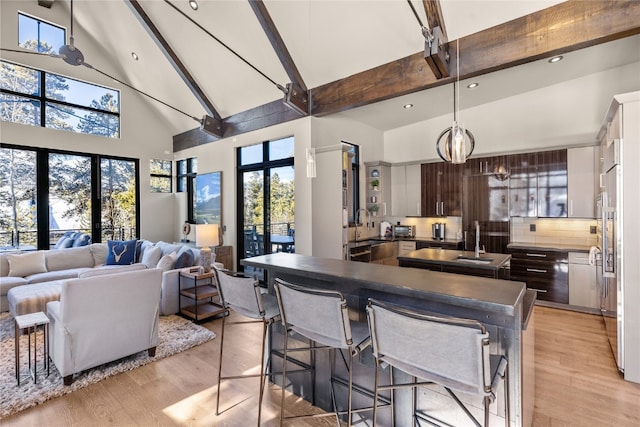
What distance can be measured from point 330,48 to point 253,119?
7.49ft

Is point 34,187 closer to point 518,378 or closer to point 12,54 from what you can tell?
point 12,54

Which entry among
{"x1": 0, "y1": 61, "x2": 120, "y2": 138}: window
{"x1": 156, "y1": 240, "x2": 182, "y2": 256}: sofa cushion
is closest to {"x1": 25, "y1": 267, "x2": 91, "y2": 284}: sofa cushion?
{"x1": 156, "y1": 240, "x2": 182, "y2": 256}: sofa cushion

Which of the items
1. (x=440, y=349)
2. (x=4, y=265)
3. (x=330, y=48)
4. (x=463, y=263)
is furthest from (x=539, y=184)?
(x=4, y=265)

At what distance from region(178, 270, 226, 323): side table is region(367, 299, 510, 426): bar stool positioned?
124 inches

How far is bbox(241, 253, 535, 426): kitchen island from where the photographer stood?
1615 millimetres

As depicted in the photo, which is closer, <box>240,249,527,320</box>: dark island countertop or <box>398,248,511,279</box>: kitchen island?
<box>240,249,527,320</box>: dark island countertop

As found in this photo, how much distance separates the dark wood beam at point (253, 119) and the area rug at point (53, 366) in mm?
3577

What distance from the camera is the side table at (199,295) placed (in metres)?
4.13

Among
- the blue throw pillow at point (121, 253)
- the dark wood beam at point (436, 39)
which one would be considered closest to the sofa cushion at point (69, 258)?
the blue throw pillow at point (121, 253)

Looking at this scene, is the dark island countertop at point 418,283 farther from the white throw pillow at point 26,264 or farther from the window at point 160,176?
the window at point 160,176

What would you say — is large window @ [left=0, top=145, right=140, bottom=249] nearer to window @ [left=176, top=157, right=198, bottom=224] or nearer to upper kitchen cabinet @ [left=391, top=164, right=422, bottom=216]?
window @ [left=176, top=157, right=198, bottom=224]

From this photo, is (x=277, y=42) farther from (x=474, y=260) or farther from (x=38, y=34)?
(x=38, y=34)

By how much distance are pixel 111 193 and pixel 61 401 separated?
19.0 feet

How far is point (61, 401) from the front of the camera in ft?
8.04
